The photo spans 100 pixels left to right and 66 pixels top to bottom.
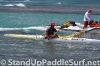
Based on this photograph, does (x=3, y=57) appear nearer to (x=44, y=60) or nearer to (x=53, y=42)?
(x=44, y=60)

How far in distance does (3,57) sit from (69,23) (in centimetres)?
1100

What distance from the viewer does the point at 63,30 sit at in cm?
2770

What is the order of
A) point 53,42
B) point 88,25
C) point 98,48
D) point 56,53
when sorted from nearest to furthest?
point 56,53, point 98,48, point 53,42, point 88,25

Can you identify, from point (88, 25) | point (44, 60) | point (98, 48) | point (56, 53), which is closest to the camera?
point (44, 60)

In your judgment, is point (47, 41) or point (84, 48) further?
point (47, 41)

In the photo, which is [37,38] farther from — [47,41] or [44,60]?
[44,60]

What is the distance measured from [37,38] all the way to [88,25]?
5.36m

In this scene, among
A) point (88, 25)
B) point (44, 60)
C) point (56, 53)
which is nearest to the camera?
point (44, 60)

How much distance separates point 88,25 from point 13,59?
10.4 metres

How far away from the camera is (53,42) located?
71.5ft

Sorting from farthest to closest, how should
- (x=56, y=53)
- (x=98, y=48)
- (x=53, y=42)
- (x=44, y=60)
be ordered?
(x=53, y=42) → (x=98, y=48) → (x=56, y=53) → (x=44, y=60)

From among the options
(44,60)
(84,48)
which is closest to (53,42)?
(84,48)

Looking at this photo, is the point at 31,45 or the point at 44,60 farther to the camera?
the point at 31,45

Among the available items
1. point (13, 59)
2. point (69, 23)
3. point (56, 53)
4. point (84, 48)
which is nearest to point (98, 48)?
point (84, 48)
